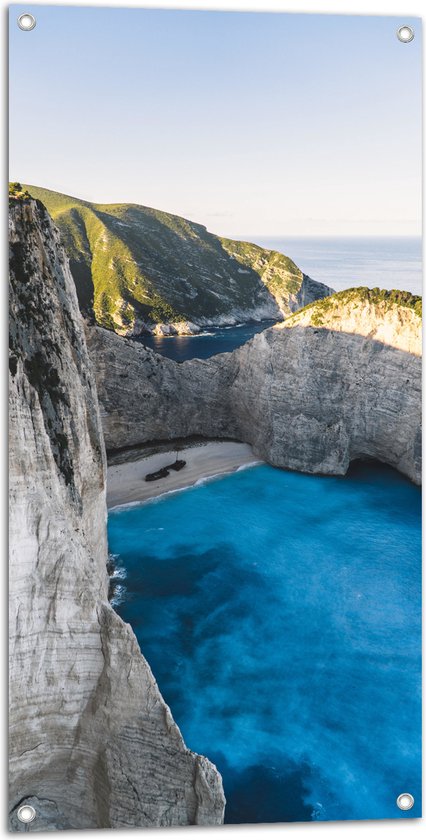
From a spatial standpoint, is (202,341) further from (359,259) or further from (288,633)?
(288,633)

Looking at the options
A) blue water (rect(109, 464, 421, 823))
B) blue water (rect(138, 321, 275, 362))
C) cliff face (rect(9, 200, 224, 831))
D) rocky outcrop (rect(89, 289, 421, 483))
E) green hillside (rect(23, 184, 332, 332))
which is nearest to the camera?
cliff face (rect(9, 200, 224, 831))

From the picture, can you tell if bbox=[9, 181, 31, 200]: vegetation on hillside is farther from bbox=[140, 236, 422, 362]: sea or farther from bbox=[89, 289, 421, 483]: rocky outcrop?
bbox=[89, 289, 421, 483]: rocky outcrop

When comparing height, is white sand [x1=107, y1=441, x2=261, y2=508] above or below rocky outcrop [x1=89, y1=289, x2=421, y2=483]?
below

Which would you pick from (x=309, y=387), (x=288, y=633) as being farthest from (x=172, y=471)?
(x=288, y=633)

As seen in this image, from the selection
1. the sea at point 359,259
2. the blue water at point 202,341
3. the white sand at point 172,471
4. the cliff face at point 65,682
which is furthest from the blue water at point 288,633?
the sea at point 359,259

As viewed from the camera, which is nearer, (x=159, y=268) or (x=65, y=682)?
(x=65, y=682)

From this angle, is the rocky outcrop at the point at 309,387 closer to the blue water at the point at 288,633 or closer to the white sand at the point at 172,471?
the white sand at the point at 172,471

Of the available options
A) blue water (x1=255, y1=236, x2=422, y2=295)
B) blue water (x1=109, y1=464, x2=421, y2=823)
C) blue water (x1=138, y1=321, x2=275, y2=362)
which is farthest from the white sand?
blue water (x1=255, y1=236, x2=422, y2=295)
